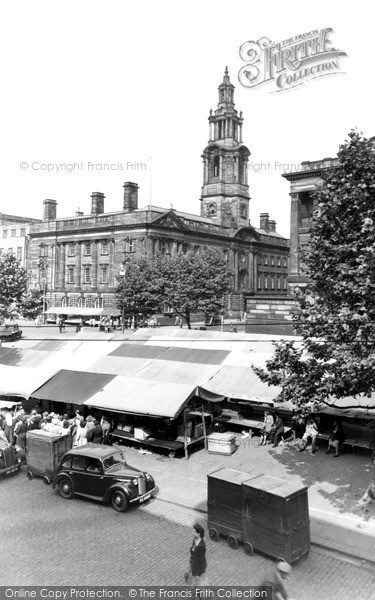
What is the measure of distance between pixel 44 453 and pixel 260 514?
750 cm

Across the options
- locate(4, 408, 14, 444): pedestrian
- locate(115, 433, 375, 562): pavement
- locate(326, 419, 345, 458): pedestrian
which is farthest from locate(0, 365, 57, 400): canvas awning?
locate(326, 419, 345, 458): pedestrian

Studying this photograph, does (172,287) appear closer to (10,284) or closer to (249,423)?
(10,284)

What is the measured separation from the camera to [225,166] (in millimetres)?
93500

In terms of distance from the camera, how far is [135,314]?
193ft

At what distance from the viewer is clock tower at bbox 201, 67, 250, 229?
93.1m

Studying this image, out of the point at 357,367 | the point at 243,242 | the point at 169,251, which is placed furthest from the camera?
the point at 243,242

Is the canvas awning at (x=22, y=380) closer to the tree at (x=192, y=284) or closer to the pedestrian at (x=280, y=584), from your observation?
the pedestrian at (x=280, y=584)

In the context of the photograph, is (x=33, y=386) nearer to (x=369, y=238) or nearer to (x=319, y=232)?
(x=319, y=232)

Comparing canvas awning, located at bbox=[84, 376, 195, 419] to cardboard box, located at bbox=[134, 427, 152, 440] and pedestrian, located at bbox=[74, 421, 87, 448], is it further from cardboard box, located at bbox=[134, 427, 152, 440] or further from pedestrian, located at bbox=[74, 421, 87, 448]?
cardboard box, located at bbox=[134, 427, 152, 440]

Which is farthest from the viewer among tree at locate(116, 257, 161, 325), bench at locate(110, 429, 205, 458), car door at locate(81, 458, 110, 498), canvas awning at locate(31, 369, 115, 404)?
tree at locate(116, 257, 161, 325)

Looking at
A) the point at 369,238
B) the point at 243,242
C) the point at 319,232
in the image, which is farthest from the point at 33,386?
the point at 243,242

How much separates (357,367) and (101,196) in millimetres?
71160

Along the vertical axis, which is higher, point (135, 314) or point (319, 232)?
point (319, 232)

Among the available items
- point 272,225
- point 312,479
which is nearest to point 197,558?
point 312,479
